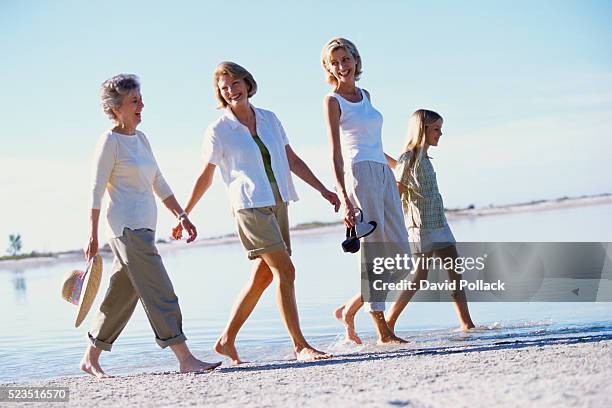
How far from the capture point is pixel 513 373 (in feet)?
13.1

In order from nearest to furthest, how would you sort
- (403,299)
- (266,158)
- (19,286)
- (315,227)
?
(266,158)
(403,299)
(19,286)
(315,227)

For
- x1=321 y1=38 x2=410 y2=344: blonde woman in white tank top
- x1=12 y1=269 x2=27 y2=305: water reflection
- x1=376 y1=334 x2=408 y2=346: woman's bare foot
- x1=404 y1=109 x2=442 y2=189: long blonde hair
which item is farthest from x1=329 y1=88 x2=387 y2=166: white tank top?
x1=12 y1=269 x2=27 y2=305: water reflection

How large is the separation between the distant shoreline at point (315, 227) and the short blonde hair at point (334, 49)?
14289 millimetres

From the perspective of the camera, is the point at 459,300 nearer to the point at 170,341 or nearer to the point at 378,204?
the point at 378,204

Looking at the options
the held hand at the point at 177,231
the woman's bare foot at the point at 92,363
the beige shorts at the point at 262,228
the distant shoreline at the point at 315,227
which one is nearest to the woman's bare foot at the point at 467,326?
the beige shorts at the point at 262,228

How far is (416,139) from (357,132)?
33.9 inches

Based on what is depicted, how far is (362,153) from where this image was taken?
231 inches

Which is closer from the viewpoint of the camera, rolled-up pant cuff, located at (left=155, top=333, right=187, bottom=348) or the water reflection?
rolled-up pant cuff, located at (left=155, top=333, right=187, bottom=348)

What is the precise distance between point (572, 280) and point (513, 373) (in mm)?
4530

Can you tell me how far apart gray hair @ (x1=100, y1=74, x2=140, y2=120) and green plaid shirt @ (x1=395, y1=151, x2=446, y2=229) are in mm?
2166

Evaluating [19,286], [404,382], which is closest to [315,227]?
[19,286]

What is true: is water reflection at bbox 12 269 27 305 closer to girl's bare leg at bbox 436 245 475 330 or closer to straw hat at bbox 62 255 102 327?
A: straw hat at bbox 62 255 102 327

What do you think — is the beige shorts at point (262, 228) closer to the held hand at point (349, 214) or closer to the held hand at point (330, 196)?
the held hand at point (330, 196)

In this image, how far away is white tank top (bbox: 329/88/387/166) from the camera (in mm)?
5863
